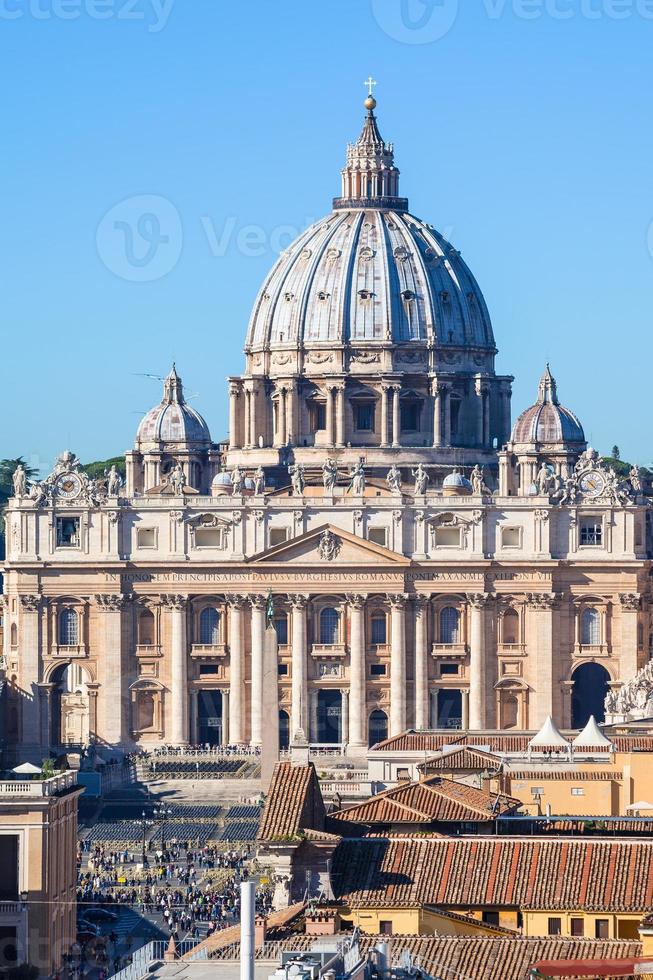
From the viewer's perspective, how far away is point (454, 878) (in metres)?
72.8

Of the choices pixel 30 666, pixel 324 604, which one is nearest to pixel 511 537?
pixel 324 604

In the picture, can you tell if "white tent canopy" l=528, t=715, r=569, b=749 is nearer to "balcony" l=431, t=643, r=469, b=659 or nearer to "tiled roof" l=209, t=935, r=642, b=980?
"tiled roof" l=209, t=935, r=642, b=980

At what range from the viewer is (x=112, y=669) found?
18162 cm

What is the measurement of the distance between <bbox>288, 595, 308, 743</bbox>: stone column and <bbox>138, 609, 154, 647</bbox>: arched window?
7118 mm

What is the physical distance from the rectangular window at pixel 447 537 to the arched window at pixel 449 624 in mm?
3116

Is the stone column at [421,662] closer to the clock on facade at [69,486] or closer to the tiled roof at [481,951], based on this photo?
the clock on facade at [69,486]

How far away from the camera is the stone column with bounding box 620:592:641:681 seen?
7087 inches

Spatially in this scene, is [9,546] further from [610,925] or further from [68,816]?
[610,925]

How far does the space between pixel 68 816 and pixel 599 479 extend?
9125 cm

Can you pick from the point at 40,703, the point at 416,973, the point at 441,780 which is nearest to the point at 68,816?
the point at 441,780

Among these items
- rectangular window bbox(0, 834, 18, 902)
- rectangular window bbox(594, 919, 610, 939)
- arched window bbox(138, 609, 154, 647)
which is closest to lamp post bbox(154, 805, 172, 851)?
arched window bbox(138, 609, 154, 647)

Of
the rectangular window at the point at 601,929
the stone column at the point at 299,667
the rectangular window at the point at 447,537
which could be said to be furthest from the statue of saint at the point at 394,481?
the rectangular window at the point at 601,929

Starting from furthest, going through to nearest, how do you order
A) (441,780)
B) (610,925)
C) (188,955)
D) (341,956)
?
(441,780), (610,925), (188,955), (341,956)

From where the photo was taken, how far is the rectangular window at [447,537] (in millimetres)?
182375
